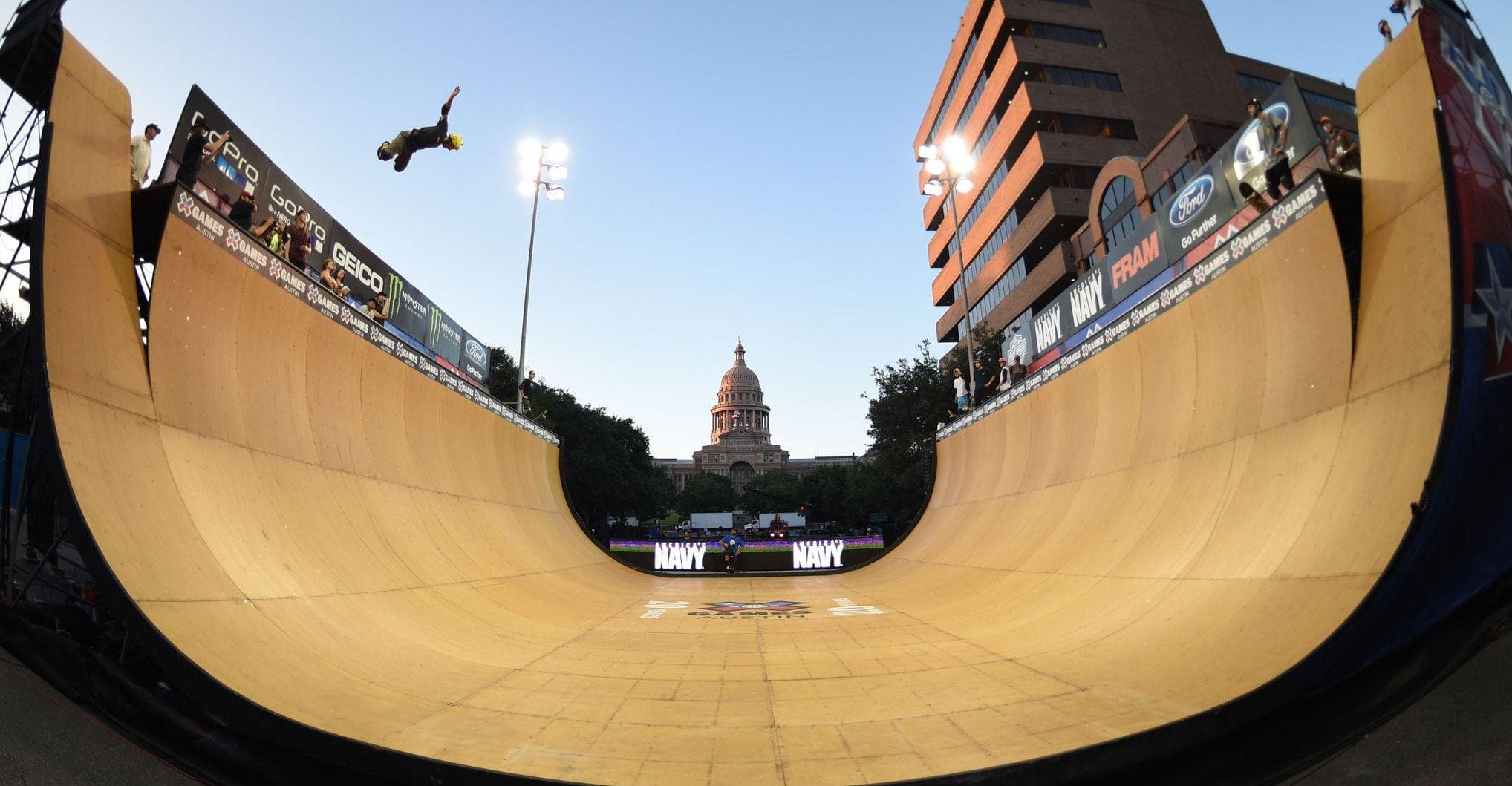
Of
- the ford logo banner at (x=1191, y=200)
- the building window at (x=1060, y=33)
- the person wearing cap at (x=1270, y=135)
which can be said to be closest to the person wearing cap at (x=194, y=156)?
the person wearing cap at (x=1270, y=135)

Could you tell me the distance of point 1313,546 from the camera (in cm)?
440

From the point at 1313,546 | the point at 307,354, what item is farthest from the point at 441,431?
the point at 1313,546

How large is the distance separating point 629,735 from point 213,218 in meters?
7.21

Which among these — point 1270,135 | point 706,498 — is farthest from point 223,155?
point 706,498

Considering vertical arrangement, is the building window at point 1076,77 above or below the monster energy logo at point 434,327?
above

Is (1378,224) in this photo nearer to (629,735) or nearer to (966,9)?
(629,735)

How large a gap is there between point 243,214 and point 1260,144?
14777 millimetres

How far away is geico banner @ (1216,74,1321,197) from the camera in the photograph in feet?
28.2

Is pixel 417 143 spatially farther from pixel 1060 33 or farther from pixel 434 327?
pixel 1060 33

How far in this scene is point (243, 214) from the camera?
25.2ft

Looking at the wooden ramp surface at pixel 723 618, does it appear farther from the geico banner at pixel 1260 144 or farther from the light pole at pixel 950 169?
the light pole at pixel 950 169

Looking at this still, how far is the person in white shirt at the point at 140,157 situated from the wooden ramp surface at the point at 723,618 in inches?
33.5

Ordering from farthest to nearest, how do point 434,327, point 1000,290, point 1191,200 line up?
point 1000,290 < point 434,327 < point 1191,200

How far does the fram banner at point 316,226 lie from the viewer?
29.8 feet
